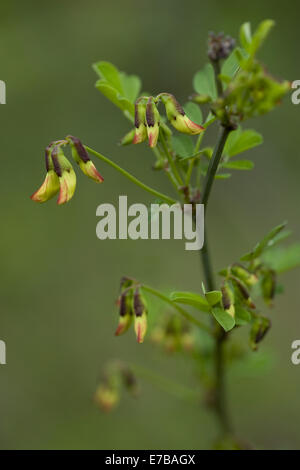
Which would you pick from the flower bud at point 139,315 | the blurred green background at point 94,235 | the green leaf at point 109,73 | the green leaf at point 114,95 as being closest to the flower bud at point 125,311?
the flower bud at point 139,315

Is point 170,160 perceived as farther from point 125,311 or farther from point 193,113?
point 125,311

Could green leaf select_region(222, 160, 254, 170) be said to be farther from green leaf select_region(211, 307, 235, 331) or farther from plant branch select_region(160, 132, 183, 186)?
green leaf select_region(211, 307, 235, 331)

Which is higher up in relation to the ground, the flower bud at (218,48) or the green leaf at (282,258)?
the flower bud at (218,48)

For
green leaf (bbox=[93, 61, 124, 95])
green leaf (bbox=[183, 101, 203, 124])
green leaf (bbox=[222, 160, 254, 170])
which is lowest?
green leaf (bbox=[222, 160, 254, 170])

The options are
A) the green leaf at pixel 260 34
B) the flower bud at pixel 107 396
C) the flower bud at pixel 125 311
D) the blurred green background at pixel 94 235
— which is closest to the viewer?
the green leaf at pixel 260 34

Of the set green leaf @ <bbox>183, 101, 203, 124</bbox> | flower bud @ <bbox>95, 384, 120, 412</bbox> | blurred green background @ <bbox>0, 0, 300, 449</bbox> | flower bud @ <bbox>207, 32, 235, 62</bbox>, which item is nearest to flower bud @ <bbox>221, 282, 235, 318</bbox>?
green leaf @ <bbox>183, 101, 203, 124</bbox>

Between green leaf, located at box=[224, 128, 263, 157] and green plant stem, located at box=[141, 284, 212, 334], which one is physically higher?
green leaf, located at box=[224, 128, 263, 157]

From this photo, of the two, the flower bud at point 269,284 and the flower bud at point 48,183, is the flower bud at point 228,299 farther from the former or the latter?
the flower bud at point 48,183
